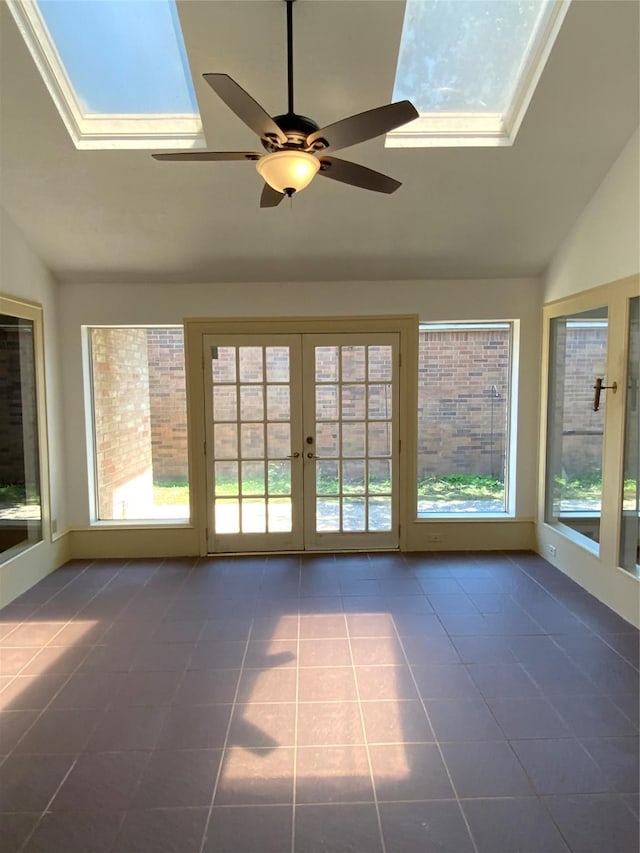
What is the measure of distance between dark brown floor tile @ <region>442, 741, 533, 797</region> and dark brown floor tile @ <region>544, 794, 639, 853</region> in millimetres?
124

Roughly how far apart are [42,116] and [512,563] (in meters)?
4.45

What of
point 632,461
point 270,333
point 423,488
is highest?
point 270,333

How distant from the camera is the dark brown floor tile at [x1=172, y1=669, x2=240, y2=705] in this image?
7.95 ft

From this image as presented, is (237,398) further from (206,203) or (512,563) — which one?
(512,563)

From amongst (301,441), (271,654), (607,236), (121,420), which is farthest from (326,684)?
(607,236)

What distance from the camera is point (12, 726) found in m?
2.26

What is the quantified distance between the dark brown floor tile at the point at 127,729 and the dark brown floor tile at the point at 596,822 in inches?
63.7

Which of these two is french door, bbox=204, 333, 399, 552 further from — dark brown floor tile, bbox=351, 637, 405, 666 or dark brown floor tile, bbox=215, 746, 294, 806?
dark brown floor tile, bbox=215, 746, 294, 806

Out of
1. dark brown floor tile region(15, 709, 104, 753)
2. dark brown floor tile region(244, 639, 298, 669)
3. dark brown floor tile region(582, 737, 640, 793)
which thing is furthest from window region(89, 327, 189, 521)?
dark brown floor tile region(582, 737, 640, 793)

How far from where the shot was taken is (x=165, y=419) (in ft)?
15.1

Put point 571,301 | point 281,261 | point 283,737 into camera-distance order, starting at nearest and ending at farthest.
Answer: point 283,737 < point 571,301 < point 281,261

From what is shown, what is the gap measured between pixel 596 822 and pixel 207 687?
172 cm

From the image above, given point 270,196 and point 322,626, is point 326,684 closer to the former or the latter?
point 322,626

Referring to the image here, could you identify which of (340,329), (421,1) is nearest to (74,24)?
(421,1)
